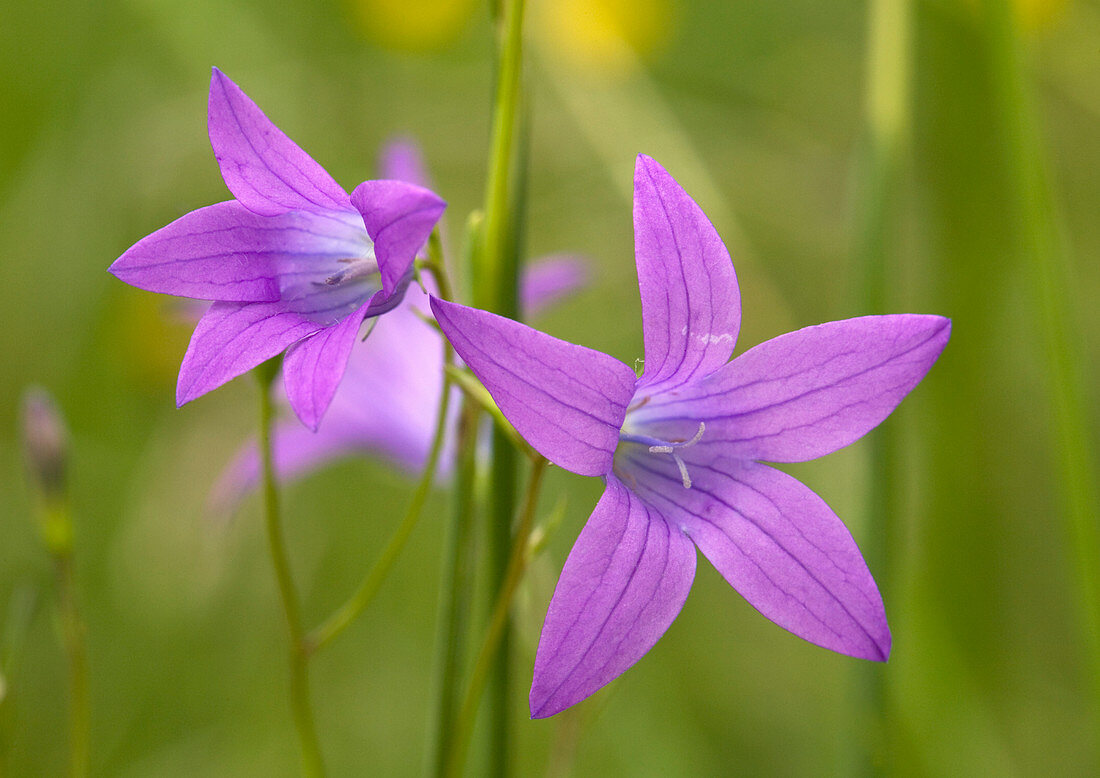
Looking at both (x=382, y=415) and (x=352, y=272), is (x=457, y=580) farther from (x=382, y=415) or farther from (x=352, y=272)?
(x=382, y=415)

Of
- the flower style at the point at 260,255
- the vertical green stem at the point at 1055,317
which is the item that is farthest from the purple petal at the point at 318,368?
the vertical green stem at the point at 1055,317

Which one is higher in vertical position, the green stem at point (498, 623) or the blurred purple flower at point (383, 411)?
the blurred purple flower at point (383, 411)

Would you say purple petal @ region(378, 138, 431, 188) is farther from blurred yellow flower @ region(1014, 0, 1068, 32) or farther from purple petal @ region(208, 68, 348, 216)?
blurred yellow flower @ region(1014, 0, 1068, 32)

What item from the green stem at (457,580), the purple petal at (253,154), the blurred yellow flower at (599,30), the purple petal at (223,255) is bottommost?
the green stem at (457,580)

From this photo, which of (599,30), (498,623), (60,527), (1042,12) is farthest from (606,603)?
(1042,12)

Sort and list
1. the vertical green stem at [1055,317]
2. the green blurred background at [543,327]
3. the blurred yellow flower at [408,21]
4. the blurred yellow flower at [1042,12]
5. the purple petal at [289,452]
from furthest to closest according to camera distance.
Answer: the blurred yellow flower at [408,21], the blurred yellow flower at [1042,12], the green blurred background at [543,327], the purple petal at [289,452], the vertical green stem at [1055,317]

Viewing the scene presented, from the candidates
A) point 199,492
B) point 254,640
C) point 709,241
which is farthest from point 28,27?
point 709,241

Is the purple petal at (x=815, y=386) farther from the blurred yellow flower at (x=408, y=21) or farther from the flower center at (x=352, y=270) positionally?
the blurred yellow flower at (x=408, y=21)

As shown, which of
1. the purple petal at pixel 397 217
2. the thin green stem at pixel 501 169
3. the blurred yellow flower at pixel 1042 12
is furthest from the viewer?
the blurred yellow flower at pixel 1042 12

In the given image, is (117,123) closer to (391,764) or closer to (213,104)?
(391,764)

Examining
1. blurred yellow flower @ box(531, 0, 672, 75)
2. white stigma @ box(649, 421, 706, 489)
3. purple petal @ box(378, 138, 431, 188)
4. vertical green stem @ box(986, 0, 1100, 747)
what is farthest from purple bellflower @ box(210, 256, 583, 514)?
blurred yellow flower @ box(531, 0, 672, 75)
